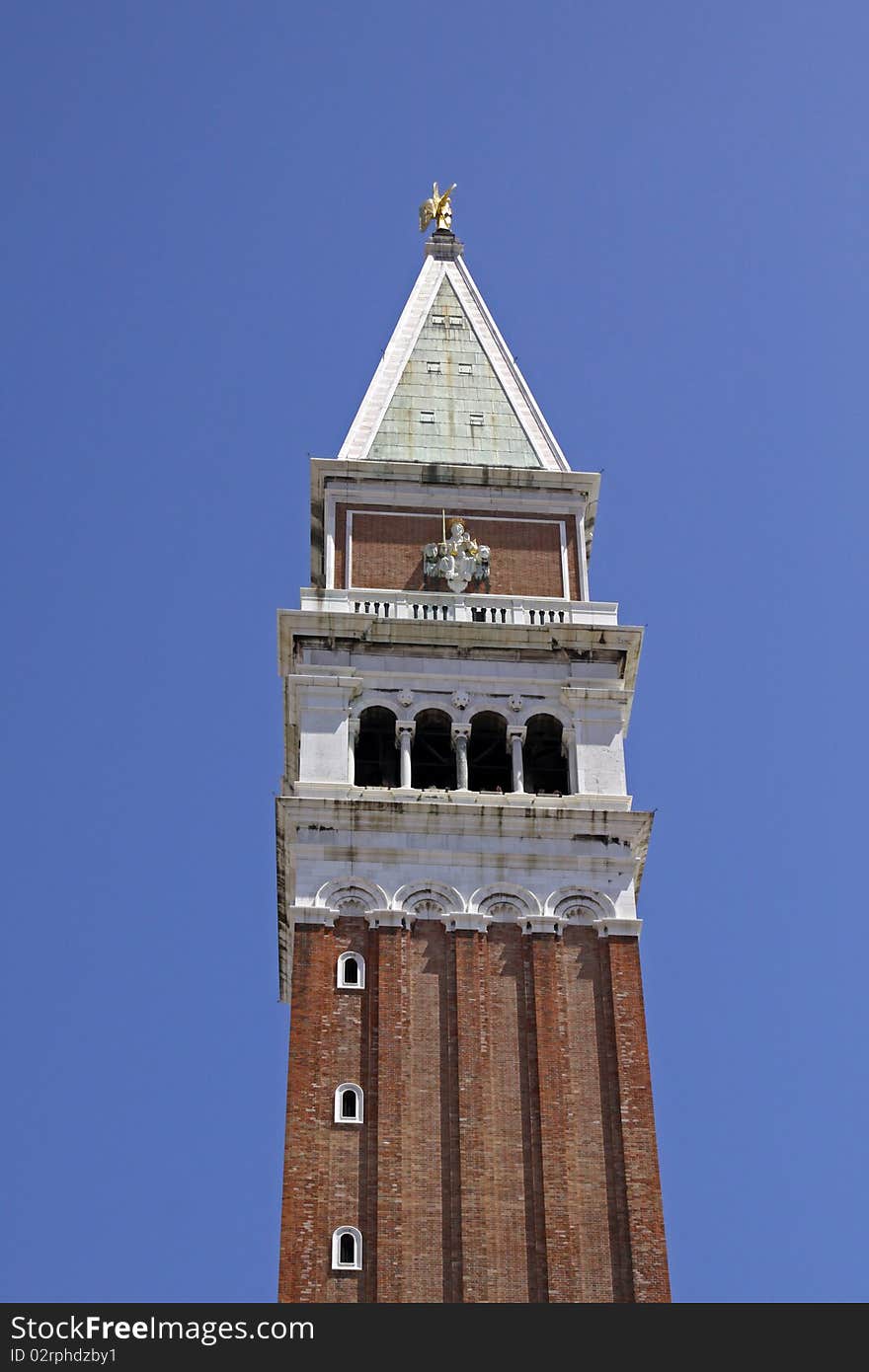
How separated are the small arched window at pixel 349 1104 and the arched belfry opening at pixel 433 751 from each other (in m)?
10.5

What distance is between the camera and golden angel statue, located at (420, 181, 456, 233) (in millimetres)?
94500

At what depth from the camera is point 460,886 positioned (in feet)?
234

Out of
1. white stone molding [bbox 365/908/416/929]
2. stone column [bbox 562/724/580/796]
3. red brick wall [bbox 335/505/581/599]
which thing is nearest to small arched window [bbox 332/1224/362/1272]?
white stone molding [bbox 365/908/416/929]

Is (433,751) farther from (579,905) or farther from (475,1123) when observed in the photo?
(475,1123)

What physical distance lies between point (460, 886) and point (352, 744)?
543 centimetres

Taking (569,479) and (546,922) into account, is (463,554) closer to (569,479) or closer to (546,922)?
(569,479)

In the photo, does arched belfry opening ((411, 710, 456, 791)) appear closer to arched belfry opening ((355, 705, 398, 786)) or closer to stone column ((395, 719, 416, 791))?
stone column ((395, 719, 416, 791))

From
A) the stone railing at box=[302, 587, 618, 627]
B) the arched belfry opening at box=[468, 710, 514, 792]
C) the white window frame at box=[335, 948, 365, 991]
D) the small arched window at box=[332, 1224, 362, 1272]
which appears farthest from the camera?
the stone railing at box=[302, 587, 618, 627]

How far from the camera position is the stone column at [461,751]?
73.4 meters

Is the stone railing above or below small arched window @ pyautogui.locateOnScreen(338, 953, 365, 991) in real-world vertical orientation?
above

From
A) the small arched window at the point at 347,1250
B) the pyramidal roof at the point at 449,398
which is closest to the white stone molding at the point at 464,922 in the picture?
the small arched window at the point at 347,1250

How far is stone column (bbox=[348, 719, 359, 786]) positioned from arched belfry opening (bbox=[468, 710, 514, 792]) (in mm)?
Result: 3189
